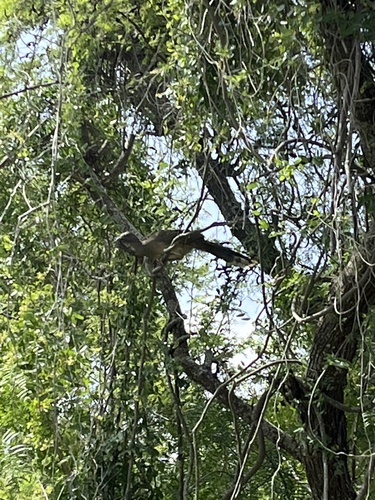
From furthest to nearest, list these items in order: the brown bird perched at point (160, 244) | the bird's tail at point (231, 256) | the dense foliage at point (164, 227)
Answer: the bird's tail at point (231, 256) → the brown bird perched at point (160, 244) → the dense foliage at point (164, 227)

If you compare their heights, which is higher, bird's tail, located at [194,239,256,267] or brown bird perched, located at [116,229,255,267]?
bird's tail, located at [194,239,256,267]

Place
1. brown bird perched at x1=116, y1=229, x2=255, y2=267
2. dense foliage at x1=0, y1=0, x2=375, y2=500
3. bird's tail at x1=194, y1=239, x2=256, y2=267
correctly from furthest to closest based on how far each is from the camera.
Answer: bird's tail at x1=194, y1=239, x2=256, y2=267
brown bird perched at x1=116, y1=229, x2=255, y2=267
dense foliage at x1=0, y1=0, x2=375, y2=500

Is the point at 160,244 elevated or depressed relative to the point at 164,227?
depressed

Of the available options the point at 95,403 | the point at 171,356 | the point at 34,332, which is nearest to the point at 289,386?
the point at 171,356

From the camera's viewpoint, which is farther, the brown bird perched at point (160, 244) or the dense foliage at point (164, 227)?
the brown bird perched at point (160, 244)

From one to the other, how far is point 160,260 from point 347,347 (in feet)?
1.34

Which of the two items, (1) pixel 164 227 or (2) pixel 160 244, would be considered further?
(1) pixel 164 227

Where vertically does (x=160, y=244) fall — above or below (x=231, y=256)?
below

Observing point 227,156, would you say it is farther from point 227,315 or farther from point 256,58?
point 227,315

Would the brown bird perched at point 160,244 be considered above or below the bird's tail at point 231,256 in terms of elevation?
below

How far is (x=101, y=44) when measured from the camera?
5.29 feet

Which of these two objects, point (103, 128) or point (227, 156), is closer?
point (227, 156)

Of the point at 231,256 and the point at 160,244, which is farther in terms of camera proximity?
the point at 231,256

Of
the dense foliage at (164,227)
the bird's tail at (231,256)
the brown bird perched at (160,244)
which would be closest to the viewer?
the dense foliage at (164,227)
